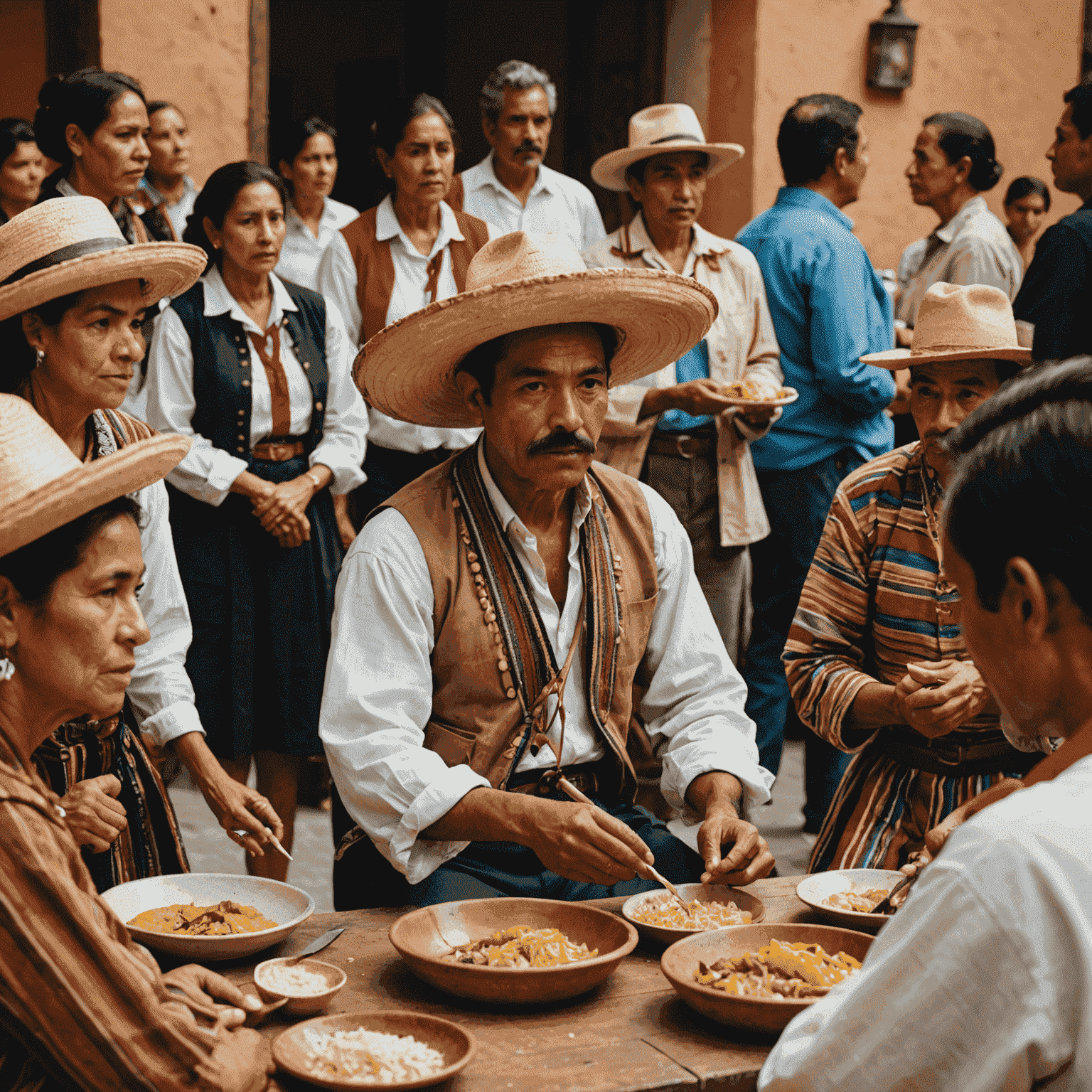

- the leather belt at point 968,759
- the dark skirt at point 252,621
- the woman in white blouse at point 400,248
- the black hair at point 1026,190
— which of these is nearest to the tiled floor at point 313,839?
the dark skirt at point 252,621

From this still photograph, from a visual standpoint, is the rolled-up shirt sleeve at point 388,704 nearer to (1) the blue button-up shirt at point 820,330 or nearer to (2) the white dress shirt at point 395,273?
(2) the white dress shirt at point 395,273

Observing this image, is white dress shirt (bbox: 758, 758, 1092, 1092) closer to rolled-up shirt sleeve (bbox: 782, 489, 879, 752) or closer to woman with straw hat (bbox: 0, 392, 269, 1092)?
woman with straw hat (bbox: 0, 392, 269, 1092)

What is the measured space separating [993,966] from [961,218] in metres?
5.56

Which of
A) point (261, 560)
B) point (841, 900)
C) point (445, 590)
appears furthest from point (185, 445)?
point (261, 560)

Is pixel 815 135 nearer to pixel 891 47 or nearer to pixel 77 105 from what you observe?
pixel 77 105

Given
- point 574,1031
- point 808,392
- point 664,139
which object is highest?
point 664,139

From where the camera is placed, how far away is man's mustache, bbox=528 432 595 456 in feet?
9.20

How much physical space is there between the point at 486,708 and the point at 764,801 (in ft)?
2.01

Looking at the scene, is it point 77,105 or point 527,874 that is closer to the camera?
point 527,874

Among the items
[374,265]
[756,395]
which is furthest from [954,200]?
[374,265]

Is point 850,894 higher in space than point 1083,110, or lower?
lower

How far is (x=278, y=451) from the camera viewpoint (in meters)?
4.43

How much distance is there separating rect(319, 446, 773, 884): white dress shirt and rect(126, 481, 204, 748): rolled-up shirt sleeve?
50cm

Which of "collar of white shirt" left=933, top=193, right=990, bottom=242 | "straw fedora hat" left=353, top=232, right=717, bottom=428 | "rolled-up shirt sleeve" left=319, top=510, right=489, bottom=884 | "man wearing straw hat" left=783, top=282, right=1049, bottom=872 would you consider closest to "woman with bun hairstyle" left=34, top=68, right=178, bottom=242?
"straw fedora hat" left=353, top=232, right=717, bottom=428
